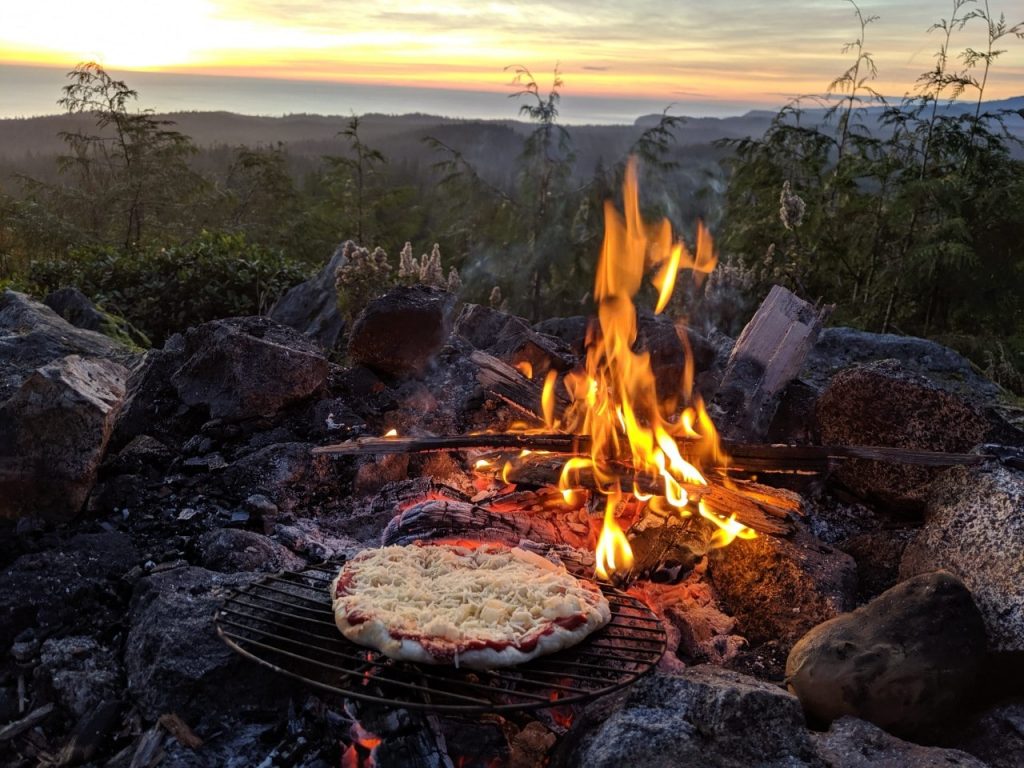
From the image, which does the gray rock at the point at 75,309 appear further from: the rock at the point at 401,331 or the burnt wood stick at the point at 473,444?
the burnt wood stick at the point at 473,444

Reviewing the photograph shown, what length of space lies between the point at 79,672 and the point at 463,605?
5.25ft

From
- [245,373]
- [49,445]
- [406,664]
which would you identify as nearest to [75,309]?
[245,373]

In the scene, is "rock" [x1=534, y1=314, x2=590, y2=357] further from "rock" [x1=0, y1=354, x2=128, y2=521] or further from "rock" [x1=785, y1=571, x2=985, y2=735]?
"rock" [x1=785, y1=571, x2=985, y2=735]

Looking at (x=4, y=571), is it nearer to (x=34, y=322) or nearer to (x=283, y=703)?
(x=283, y=703)

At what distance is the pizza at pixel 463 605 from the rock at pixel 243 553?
50cm

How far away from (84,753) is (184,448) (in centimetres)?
237

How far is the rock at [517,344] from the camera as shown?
5863 mm

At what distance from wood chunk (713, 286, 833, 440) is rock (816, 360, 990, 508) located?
516mm

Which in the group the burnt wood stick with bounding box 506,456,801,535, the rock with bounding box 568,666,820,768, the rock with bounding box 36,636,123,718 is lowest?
the rock with bounding box 36,636,123,718

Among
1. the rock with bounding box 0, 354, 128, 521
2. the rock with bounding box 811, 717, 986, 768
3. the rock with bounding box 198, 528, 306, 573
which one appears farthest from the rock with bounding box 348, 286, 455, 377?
the rock with bounding box 811, 717, 986, 768

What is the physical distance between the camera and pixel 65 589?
3418 millimetres

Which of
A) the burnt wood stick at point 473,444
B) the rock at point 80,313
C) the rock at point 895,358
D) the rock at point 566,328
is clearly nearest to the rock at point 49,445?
the burnt wood stick at point 473,444

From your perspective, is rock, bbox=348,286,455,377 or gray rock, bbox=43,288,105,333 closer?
rock, bbox=348,286,455,377

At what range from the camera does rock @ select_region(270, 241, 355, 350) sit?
8.52 metres
